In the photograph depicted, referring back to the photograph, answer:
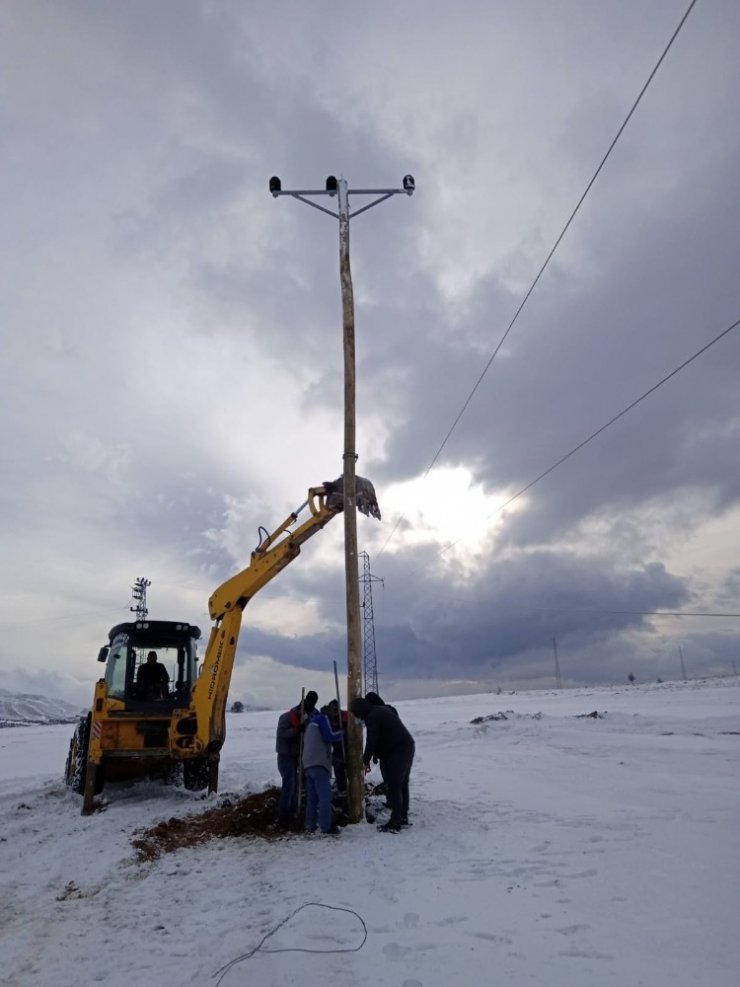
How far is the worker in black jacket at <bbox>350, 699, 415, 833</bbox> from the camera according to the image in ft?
28.9

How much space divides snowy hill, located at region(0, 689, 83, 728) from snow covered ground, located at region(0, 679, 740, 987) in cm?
12223

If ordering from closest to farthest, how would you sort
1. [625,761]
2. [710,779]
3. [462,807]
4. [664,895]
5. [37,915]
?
[664,895] → [37,915] → [462,807] → [710,779] → [625,761]

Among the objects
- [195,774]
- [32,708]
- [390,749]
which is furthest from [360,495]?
[32,708]

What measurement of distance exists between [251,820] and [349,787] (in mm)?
1632

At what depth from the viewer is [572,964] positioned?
4.49 metres

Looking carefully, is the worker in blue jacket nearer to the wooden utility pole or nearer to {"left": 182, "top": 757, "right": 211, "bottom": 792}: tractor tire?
the wooden utility pole

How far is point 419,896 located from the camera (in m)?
6.02

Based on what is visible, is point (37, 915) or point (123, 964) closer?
point (123, 964)

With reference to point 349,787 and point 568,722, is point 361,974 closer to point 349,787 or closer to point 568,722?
point 349,787

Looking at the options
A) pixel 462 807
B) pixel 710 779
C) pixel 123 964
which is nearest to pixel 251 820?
pixel 462 807

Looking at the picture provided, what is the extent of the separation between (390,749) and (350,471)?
4.02 metres

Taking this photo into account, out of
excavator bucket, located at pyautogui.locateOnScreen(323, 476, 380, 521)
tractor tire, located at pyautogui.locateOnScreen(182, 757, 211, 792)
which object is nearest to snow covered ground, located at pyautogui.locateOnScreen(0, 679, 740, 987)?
tractor tire, located at pyautogui.locateOnScreen(182, 757, 211, 792)

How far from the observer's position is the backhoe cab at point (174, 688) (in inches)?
451

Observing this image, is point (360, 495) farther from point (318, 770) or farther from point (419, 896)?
point (419, 896)
